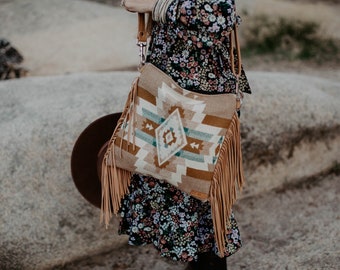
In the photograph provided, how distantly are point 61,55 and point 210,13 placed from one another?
428 centimetres

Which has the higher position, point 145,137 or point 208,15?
point 208,15

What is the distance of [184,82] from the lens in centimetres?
238

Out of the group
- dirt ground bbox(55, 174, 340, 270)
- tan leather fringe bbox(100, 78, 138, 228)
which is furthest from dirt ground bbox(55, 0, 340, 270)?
tan leather fringe bbox(100, 78, 138, 228)

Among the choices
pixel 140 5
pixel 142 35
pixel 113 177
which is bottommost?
pixel 113 177

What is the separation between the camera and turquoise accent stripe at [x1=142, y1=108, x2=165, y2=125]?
2406mm

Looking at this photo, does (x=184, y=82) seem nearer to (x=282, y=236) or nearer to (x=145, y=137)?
(x=145, y=137)

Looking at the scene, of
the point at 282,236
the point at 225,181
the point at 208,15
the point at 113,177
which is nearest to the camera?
the point at 208,15

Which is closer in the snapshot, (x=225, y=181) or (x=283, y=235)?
(x=225, y=181)

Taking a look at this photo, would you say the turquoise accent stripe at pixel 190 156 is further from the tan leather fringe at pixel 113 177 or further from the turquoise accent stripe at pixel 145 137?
the tan leather fringe at pixel 113 177

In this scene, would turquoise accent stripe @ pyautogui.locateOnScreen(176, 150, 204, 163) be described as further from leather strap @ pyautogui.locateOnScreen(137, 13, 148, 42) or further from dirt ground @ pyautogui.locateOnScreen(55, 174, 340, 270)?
dirt ground @ pyautogui.locateOnScreen(55, 174, 340, 270)

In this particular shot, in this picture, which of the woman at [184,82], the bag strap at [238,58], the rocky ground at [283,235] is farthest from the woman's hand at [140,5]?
the rocky ground at [283,235]

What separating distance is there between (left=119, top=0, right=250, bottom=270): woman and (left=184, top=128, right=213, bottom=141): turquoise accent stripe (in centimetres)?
17

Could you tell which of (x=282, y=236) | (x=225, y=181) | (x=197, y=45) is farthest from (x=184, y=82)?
(x=282, y=236)

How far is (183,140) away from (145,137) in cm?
17
